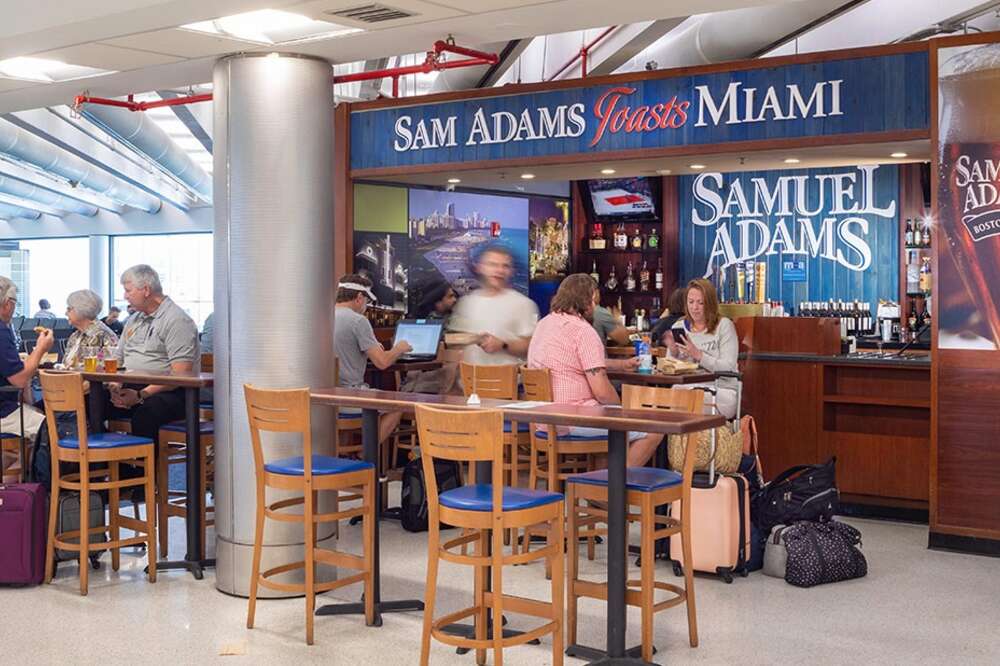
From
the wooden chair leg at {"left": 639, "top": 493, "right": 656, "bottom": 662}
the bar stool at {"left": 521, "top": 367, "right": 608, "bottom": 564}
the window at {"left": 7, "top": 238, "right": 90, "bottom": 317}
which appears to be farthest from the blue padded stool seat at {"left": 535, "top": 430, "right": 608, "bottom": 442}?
the window at {"left": 7, "top": 238, "right": 90, "bottom": 317}

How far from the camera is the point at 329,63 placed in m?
5.85

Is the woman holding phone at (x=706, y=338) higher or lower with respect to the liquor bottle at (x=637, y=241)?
lower

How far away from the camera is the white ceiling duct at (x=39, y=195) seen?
808 inches

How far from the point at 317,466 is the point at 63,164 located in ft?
41.8

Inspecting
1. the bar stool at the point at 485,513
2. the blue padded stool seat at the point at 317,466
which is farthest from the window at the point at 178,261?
the bar stool at the point at 485,513

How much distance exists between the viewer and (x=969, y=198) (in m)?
6.64

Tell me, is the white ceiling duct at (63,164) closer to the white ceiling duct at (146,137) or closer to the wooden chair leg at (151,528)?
the white ceiling duct at (146,137)

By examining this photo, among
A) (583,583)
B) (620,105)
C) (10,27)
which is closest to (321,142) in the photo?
(10,27)

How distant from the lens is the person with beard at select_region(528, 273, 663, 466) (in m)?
6.02

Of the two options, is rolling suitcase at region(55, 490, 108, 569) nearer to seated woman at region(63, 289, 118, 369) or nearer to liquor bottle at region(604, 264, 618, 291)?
seated woman at region(63, 289, 118, 369)

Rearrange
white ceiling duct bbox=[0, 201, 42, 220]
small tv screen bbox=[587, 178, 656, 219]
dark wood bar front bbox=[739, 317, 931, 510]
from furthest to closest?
1. white ceiling duct bbox=[0, 201, 42, 220]
2. small tv screen bbox=[587, 178, 656, 219]
3. dark wood bar front bbox=[739, 317, 931, 510]

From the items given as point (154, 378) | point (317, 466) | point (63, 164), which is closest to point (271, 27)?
point (154, 378)

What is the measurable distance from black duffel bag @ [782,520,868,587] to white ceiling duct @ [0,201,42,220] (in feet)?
74.1

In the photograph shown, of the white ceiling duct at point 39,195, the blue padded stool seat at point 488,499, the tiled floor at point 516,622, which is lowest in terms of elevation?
the tiled floor at point 516,622
